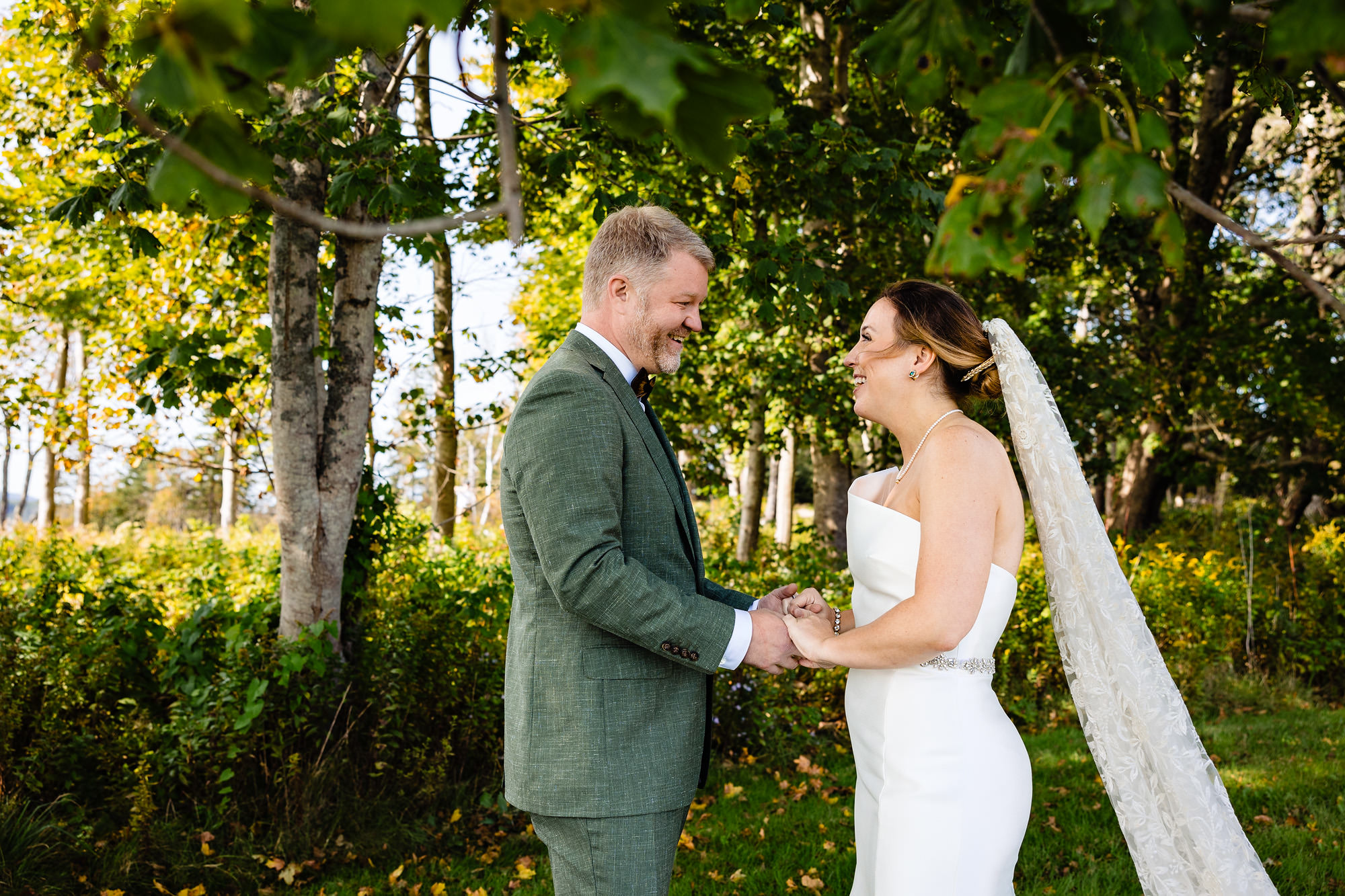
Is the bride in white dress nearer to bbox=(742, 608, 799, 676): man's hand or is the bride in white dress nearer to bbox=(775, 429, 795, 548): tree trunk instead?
bbox=(742, 608, 799, 676): man's hand

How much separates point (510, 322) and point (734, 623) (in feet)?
24.2

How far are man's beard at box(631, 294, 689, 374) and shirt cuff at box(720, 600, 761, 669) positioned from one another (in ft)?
2.44

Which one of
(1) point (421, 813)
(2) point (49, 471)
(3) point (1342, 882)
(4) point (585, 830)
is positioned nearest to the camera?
(4) point (585, 830)

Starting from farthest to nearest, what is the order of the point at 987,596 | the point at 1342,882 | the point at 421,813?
the point at 421,813 < the point at 1342,882 < the point at 987,596

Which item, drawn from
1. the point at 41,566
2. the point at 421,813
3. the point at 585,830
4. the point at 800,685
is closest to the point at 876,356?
the point at 585,830

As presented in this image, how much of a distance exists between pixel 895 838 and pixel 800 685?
14.7 feet

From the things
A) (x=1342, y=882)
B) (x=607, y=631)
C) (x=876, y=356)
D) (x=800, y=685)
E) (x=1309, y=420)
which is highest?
(x=1309, y=420)

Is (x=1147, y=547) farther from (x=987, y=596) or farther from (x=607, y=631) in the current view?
(x=607, y=631)

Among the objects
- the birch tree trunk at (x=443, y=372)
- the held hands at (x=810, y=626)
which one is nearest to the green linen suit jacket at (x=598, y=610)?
the held hands at (x=810, y=626)

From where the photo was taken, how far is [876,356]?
2730 mm

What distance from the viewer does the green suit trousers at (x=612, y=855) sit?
2.32 meters

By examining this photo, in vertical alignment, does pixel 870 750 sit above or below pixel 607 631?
below

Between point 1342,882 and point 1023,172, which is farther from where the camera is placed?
point 1342,882

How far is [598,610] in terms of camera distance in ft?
7.28
